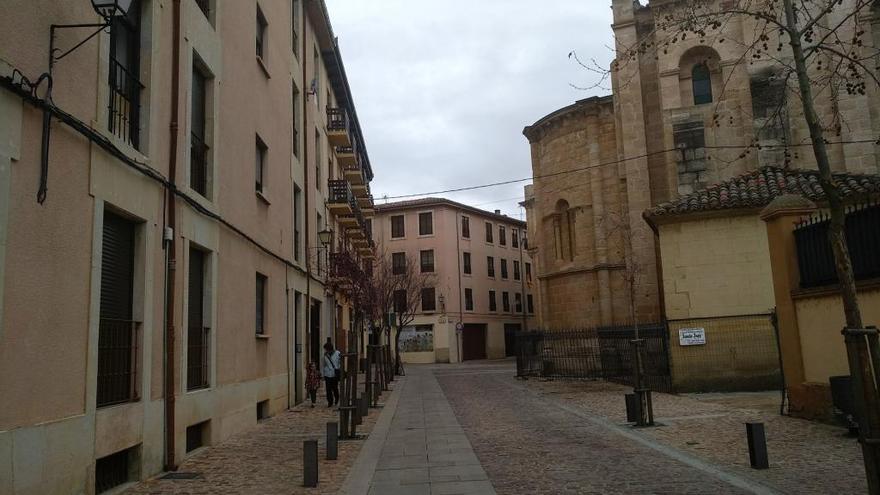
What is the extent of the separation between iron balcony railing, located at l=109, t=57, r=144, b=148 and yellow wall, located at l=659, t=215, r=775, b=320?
1429 centimetres

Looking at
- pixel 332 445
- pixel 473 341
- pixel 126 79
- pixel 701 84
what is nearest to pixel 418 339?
pixel 473 341

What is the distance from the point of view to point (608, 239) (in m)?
28.5

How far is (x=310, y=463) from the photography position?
7305 millimetres

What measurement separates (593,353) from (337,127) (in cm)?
1316

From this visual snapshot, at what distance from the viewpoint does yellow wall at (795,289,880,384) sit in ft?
33.1

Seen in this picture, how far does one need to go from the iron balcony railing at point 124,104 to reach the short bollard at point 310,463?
410cm

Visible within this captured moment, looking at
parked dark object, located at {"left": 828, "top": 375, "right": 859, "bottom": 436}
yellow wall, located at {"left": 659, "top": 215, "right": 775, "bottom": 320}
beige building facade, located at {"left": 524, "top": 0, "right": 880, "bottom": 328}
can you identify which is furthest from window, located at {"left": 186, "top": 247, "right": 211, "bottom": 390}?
beige building facade, located at {"left": 524, "top": 0, "right": 880, "bottom": 328}

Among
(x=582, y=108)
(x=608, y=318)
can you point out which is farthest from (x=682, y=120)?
(x=608, y=318)

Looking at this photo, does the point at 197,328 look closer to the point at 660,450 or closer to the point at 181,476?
the point at 181,476

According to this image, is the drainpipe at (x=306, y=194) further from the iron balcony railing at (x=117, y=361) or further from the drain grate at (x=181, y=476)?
the iron balcony railing at (x=117, y=361)

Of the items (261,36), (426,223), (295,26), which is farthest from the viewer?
(426,223)

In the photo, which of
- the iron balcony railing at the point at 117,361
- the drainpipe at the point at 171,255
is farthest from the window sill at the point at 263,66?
the iron balcony railing at the point at 117,361

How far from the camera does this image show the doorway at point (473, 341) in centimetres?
5107

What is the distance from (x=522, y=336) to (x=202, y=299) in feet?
64.5
